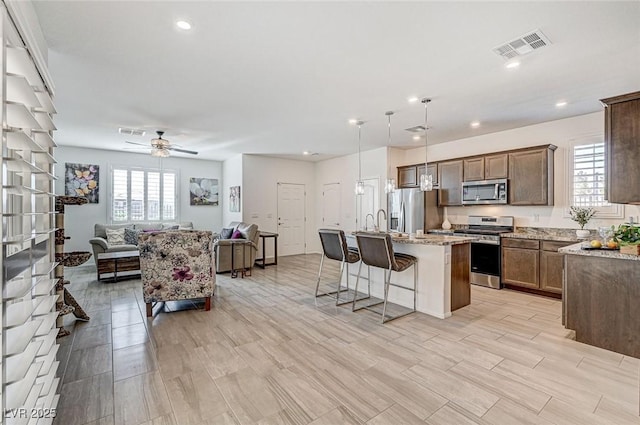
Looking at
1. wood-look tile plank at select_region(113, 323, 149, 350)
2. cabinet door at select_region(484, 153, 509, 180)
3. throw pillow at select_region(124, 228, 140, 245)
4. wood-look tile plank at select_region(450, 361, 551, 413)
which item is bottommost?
wood-look tile plank at select_region(113, 323, 149, 350)

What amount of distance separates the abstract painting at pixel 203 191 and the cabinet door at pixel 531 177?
23.7 feet

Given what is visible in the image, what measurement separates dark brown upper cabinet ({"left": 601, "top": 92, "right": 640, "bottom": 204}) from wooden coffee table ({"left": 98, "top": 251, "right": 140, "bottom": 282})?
22.4ft

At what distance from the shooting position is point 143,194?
7676 mm

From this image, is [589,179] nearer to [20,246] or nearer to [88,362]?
[20,246]

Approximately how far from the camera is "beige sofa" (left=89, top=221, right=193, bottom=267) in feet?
18.7

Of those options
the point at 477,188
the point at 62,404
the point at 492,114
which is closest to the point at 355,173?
the point at 477,188

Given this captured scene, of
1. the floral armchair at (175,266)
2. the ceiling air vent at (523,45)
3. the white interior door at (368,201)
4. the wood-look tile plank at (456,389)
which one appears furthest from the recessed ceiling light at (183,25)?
the white interior door at (368,201)

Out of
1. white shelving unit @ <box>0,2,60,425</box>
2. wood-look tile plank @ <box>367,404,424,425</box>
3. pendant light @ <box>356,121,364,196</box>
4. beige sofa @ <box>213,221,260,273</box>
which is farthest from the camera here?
beige sofa @ <box>213,221,260,273</box>

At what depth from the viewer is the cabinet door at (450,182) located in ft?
18.7

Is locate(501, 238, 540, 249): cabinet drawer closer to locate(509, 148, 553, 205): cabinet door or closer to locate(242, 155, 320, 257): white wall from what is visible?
locate(509, 148, 553, 205): cabinet door

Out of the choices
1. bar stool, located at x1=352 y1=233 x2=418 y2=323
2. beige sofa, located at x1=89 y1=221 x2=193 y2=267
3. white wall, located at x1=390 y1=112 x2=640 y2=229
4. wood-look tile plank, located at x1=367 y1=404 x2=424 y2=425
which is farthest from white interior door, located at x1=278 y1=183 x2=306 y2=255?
wood-look tile plank, located at x1=367 y1=404 x2=424 y2=425

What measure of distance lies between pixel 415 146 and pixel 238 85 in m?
4.47

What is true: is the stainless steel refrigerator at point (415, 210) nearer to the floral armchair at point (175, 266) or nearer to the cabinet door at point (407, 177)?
the cabinet door at point (407, 177)

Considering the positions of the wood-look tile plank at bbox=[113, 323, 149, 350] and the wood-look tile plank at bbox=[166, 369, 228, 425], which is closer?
the wood-look tile plank at bbox=[166, 369, 228, 425]
